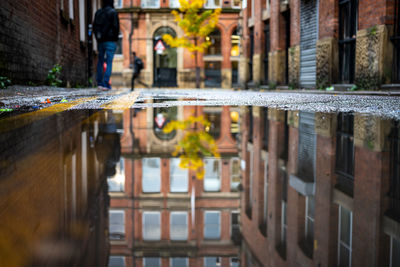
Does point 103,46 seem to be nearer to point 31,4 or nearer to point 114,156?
point 31,4

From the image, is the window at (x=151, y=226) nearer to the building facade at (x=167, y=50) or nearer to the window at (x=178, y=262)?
the window at (x=178, y=262)

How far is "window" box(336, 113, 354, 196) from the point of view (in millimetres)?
1478

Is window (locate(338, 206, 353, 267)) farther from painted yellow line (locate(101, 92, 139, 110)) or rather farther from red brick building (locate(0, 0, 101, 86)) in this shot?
red brick building (locate(0, 0, 101, 86))

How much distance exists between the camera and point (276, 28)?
63.3ft

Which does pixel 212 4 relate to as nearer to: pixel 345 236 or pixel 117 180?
pixel 117 180

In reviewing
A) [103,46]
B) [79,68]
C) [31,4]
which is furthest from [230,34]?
[31,4]

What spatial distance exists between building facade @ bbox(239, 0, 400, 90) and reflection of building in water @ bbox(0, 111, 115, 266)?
392 inches

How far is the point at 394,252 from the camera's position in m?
0.88

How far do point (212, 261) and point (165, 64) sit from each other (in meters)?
37.2

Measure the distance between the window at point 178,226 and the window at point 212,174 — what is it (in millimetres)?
228

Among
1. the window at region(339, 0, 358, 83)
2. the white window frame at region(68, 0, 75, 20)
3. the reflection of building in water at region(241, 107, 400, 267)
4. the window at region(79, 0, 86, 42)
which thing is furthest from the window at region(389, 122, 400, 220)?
the window at region(79, 0, 86, 42)

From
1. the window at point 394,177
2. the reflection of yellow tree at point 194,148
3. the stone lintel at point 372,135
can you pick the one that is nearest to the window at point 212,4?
the stone lintel at point 372,135

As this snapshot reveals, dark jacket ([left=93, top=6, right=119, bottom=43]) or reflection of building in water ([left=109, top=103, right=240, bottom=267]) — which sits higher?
dark jacket ([left=93, top=6, right=119, bottom=43])

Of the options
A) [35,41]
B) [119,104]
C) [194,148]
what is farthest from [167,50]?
[194,148]
